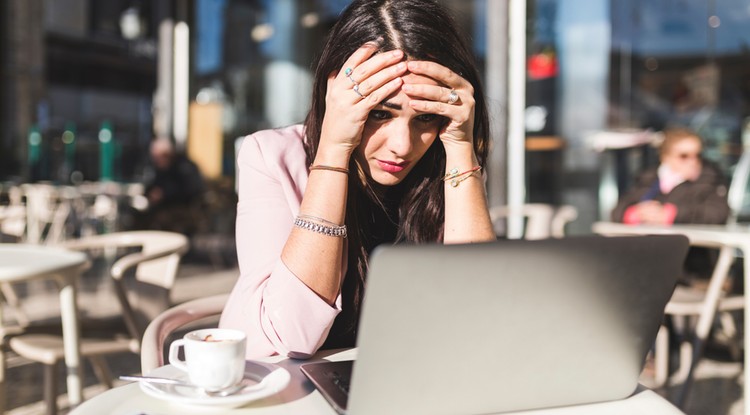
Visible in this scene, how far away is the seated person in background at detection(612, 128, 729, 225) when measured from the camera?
12.3 feet

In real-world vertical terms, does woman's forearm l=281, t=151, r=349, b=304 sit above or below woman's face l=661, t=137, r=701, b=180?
below

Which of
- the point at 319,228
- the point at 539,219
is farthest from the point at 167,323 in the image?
the point at 539,219

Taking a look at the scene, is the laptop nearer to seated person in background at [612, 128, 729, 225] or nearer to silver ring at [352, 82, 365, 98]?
silver ring at [352, 82, 365, 98]

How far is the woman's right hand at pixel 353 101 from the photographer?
1.15 m

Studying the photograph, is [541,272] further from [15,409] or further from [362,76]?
[15,409]

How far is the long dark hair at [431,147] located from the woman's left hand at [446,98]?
7cm

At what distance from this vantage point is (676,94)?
5777 millimetres

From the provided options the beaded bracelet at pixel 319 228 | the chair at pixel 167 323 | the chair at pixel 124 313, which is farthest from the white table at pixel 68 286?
the beaded bracelet at pixel 319 228

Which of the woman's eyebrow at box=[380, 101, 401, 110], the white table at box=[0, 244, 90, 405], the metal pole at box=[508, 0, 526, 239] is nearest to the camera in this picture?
the woman's eyebrow at box=[380, 101, 401, 110]

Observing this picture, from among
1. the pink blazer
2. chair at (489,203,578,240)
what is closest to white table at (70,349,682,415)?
the pink blazer

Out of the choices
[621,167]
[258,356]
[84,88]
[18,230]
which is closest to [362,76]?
[258,356]

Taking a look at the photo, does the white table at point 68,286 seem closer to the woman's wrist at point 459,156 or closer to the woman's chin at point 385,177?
the woman's chin at point 385,177

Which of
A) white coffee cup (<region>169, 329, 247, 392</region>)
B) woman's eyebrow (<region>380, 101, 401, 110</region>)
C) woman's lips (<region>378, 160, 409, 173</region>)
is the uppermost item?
woman's eyebrow (<region>380, 101, 401, 110</region>)

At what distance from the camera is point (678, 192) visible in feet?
12.6
